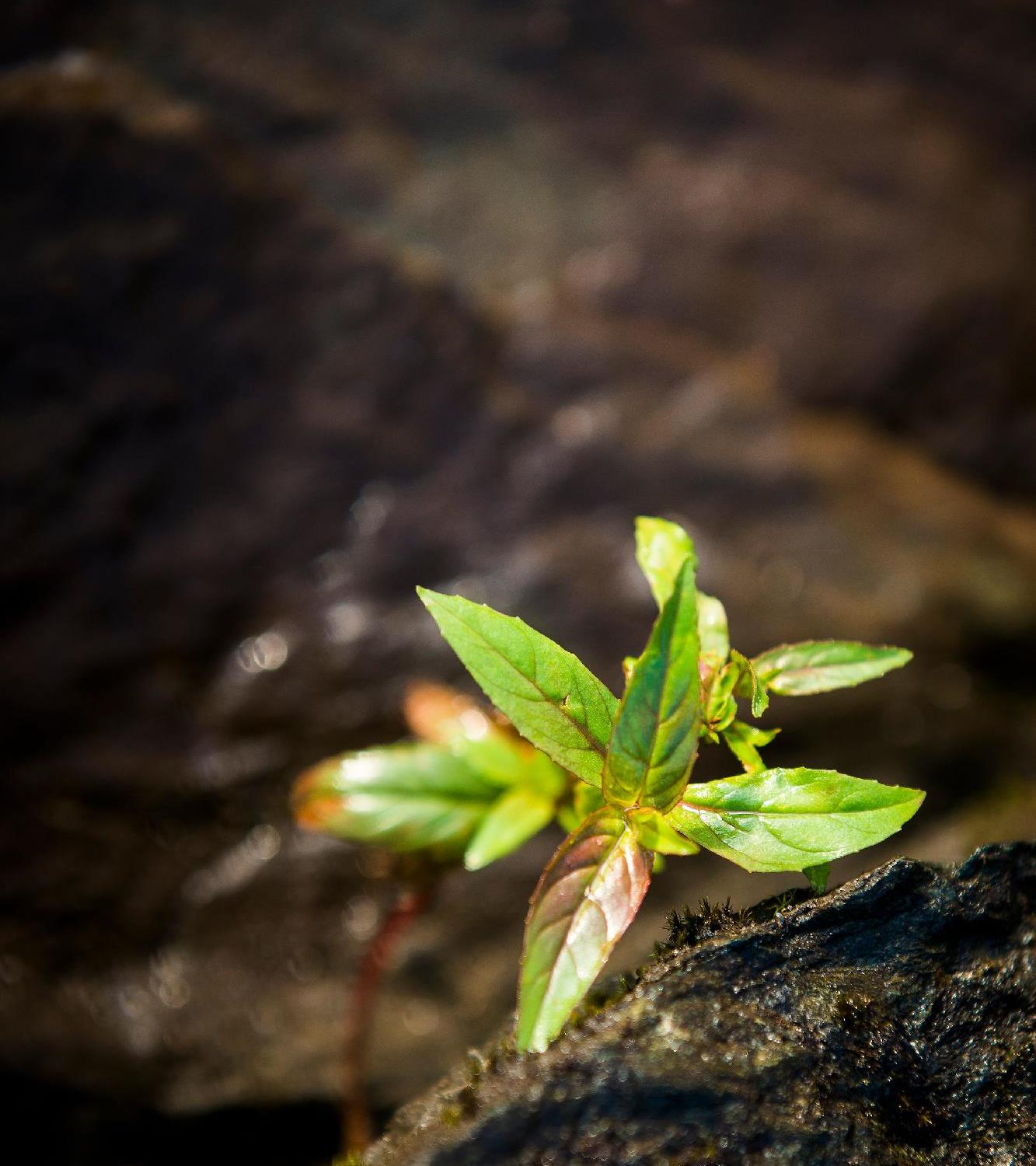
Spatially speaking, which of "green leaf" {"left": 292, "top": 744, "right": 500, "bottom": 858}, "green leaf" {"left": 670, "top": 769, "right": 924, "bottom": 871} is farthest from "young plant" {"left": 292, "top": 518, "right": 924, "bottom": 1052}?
"green leaf" {"left": 292, "top": 744, "right": 500, "bottom": 858}

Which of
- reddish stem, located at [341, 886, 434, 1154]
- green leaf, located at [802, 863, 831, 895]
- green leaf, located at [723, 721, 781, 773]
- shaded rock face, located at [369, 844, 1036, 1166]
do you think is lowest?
reddish stem, located at [341, 886, 434, 1154]

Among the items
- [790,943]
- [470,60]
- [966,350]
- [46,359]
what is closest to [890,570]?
[966,350]

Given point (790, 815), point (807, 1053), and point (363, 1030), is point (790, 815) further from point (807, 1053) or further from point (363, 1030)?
point (363, 1030)

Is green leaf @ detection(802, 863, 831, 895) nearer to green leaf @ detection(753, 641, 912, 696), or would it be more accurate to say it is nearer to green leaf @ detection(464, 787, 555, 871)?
green leaf @ detection(753, 641, 912, 696)

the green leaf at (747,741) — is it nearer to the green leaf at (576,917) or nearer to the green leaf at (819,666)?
the green leaf at (819,666)

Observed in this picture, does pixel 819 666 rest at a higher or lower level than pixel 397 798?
higher

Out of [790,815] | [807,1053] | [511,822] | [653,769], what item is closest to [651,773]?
[653,769]
